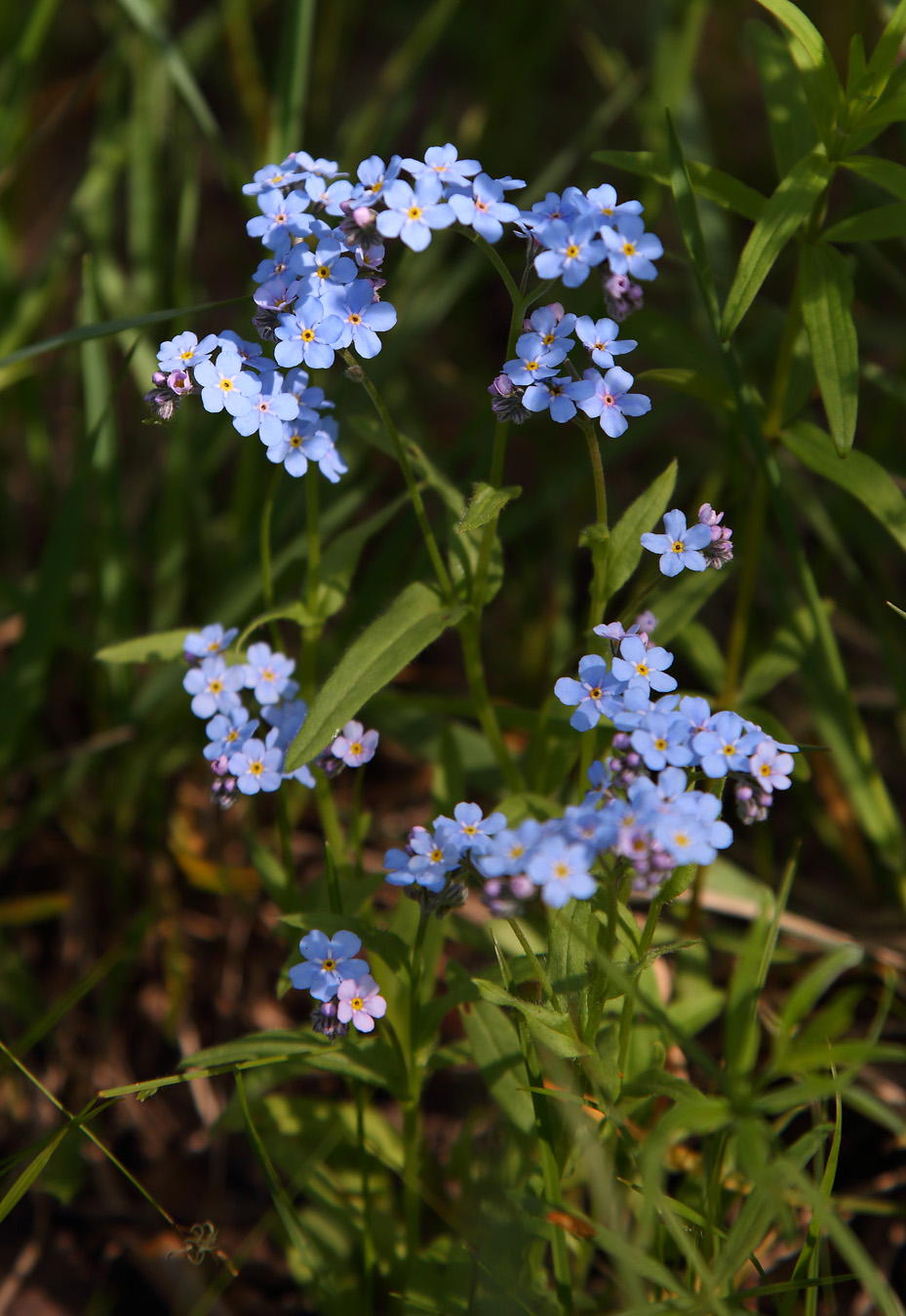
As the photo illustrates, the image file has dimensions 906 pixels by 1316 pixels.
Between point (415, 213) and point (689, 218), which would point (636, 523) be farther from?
point (415, 213)

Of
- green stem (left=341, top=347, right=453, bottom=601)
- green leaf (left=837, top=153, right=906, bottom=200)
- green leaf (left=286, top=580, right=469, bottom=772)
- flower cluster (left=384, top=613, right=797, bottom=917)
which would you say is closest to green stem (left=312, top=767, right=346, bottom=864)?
green leaf (left=286, top=580, right=469, bottom=772)

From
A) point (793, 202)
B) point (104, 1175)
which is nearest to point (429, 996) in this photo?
point (104, 1175)

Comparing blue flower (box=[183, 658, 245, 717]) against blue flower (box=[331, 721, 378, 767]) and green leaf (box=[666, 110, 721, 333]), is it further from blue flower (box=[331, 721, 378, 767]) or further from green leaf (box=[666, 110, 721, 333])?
green leaf (box=[666, 110, 721, 333])

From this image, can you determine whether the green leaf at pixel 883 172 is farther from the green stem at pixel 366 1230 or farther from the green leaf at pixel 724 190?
the green stem at pixel 366 1230

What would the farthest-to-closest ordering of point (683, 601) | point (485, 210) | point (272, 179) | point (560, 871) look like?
point (683, 601) < point (272, 179) < point (485, 210) < point (560, 871)

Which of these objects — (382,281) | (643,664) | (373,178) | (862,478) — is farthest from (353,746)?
(862,478)
